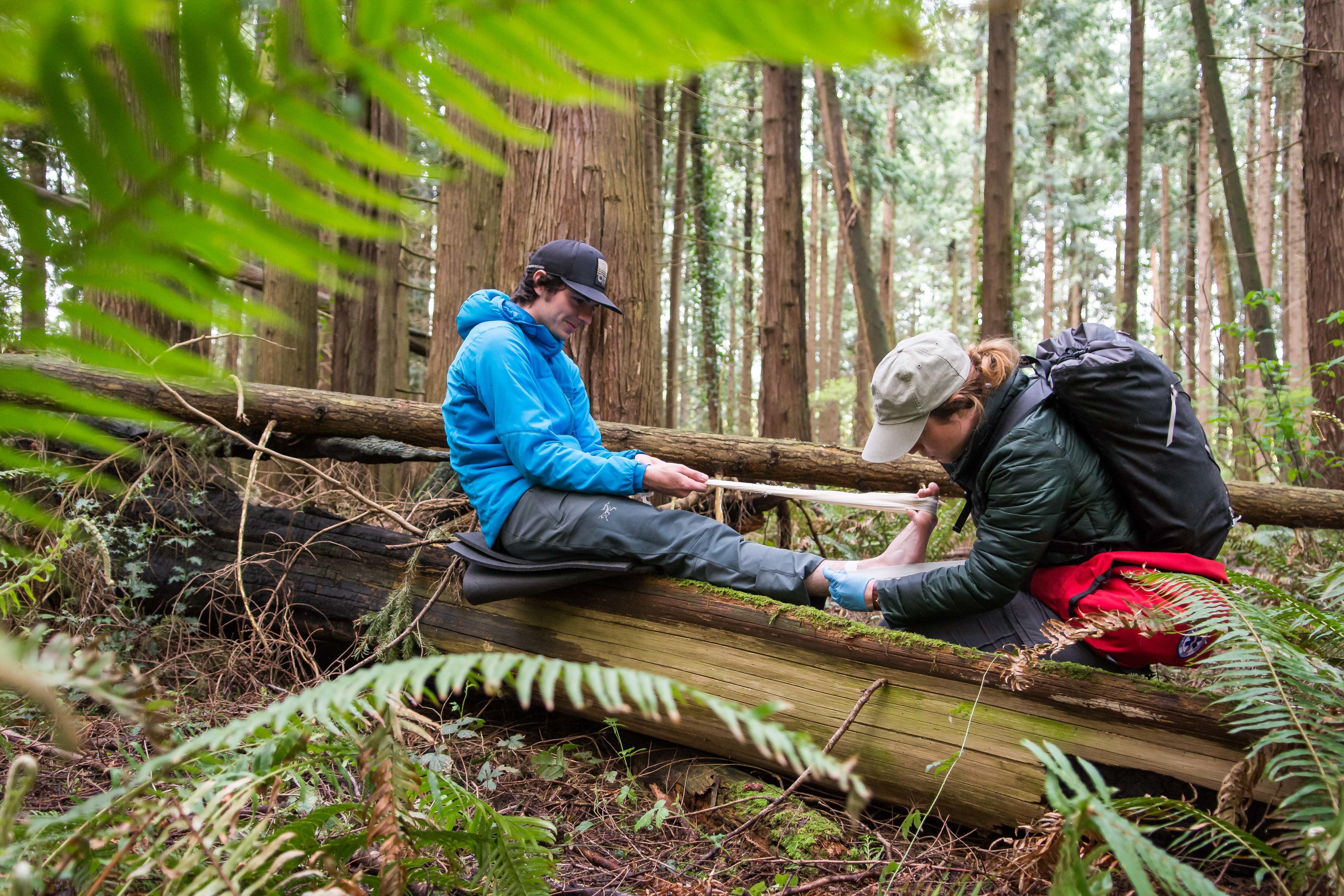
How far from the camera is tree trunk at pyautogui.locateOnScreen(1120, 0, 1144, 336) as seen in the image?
1154 cm

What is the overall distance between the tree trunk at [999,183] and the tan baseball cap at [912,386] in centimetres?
514

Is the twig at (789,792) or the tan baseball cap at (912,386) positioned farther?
the tan baseball cap at (912,386)

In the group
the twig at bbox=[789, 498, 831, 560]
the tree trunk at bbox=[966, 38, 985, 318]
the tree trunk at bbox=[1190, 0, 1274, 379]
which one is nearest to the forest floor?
the twig at bbox=[789, 498, 831, 560]

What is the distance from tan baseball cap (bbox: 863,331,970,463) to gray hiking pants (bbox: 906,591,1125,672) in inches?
26.7

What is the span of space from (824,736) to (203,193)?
9.12 ft

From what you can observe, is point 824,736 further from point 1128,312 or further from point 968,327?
point 968,327

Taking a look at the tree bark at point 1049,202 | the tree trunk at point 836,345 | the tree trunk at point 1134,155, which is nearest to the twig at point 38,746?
the tree trunk at point 1134,155

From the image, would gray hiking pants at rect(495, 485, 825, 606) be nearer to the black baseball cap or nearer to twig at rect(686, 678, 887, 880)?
twig at rect(686, 678, 887, 880)

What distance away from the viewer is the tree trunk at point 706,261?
44.9 ft

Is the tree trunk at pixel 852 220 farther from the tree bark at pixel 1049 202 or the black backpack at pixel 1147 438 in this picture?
the tree bark at pixel 1049 202

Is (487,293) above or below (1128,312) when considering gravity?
below

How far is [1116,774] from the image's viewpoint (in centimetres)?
245

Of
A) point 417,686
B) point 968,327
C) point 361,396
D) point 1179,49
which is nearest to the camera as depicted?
point 417,686

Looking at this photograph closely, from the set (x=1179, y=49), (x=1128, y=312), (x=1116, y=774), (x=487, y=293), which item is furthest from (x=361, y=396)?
(x=1179, y=49)
